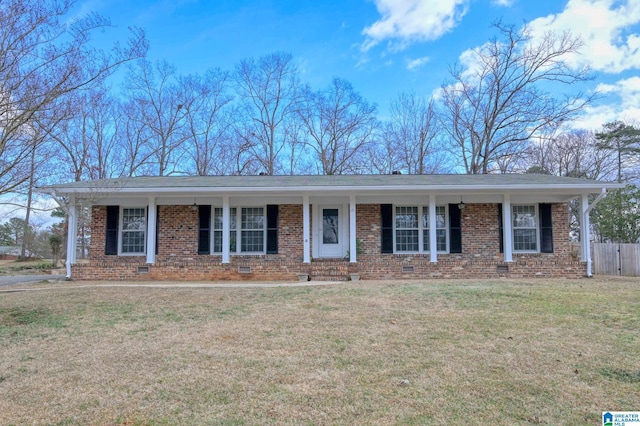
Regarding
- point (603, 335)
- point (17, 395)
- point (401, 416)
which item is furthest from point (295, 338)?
point (603, 335)

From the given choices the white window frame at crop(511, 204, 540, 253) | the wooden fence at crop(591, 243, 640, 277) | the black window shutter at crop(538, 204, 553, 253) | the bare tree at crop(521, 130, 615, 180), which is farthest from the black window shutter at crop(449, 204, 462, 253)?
the bare tree at crop(521, 130, 615, 180)

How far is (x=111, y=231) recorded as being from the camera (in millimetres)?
13008

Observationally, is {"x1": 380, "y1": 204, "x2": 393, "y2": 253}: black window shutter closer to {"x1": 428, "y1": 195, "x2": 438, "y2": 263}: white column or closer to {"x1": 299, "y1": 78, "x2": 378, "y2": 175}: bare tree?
{"x1": 428, "y1": 195, "x2": 438, "y2": 263}: white column

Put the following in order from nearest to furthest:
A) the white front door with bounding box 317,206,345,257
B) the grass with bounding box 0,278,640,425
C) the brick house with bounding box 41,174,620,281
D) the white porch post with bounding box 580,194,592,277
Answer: the grass with bounding box 0,278,640,425, the brick house with bounding box 41,174,620,281, the white porch post with bounding box 580,194,592,277, the white front door with bounding box 317,206,345,257

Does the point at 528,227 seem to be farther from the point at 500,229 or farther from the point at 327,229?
the point at 327,229

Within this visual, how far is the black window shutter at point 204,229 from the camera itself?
513 inches

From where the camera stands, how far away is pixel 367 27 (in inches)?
810

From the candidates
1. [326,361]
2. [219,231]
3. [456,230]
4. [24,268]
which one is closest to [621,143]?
[456,230]

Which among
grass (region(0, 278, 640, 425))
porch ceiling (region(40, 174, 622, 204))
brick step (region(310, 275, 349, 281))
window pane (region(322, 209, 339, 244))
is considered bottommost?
grass (region(0, 278, 640, 425))

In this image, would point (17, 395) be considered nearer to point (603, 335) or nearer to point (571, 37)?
point (603, 335)

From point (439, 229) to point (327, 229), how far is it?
138 inches

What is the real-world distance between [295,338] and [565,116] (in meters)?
24.6

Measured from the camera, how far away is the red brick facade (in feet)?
39.0

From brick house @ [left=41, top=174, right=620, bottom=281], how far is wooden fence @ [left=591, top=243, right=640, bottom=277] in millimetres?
1041
